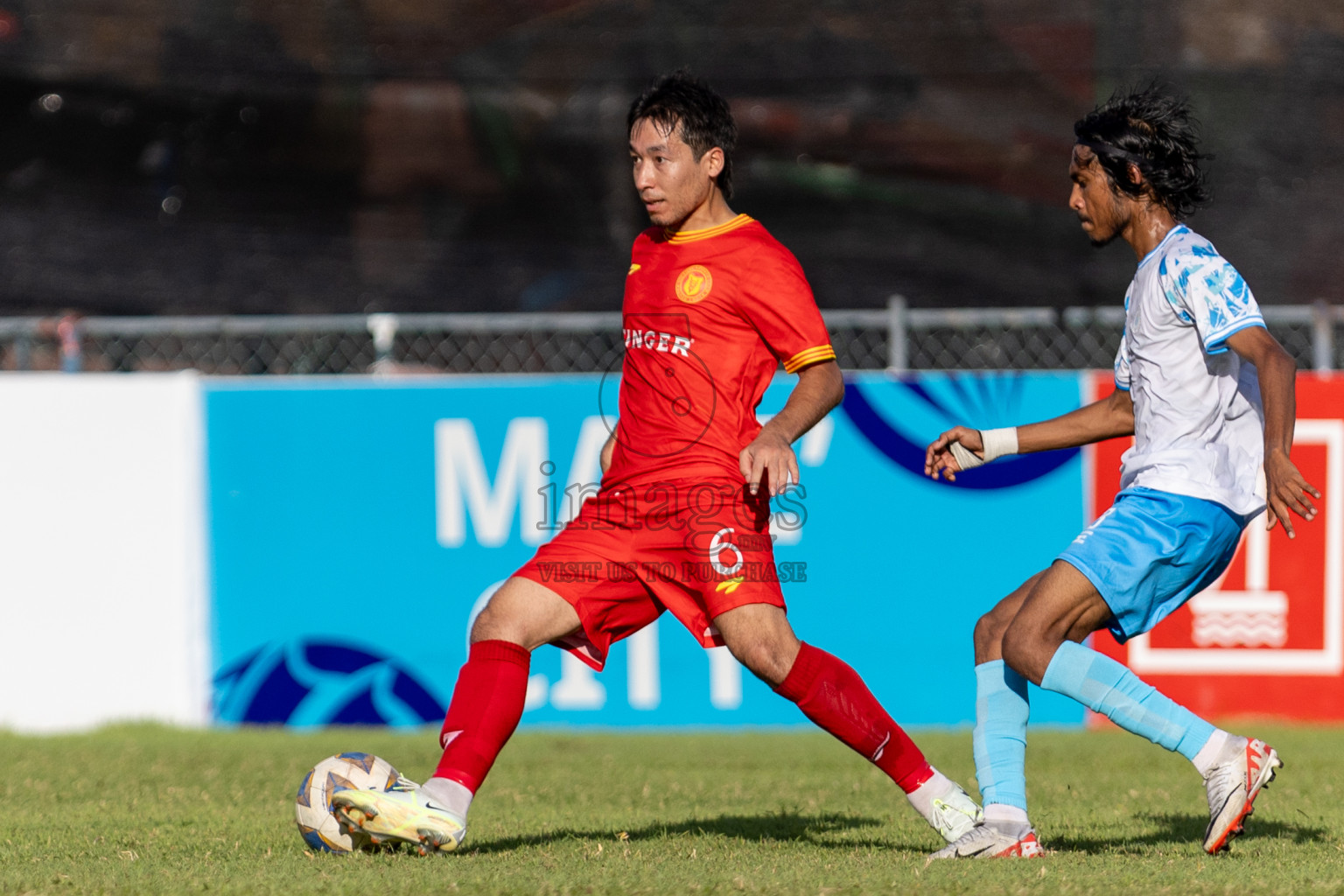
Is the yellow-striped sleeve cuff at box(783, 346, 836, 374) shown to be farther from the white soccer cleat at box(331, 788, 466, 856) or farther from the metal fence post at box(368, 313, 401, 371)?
the metal fence post at box(368, 313, 401, 371)

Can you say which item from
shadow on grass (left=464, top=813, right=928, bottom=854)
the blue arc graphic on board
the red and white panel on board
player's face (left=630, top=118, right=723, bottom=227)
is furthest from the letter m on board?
player's face (left=630, top=118, right=723, bottom=227)

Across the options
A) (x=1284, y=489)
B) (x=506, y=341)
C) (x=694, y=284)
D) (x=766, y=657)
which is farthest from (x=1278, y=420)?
(x=506, y=341)

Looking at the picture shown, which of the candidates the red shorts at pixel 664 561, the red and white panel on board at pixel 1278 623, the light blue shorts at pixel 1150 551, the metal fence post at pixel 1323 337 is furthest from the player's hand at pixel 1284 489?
the metal fence post at pixel 1323 337

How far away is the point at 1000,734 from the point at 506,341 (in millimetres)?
4418

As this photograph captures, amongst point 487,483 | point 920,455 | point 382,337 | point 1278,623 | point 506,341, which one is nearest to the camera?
point 1278,623

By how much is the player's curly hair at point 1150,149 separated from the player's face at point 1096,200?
0.08ft

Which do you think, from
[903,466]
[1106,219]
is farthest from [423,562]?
[1106,219]

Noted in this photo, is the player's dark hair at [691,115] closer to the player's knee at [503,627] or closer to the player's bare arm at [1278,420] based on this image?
the player's knee at [503,627]

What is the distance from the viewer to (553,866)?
12.2 ft

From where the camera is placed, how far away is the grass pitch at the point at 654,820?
136 inches

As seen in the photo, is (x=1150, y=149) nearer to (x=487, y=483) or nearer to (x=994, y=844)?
(x=994, y=844)

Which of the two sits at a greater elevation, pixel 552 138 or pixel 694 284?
pixel 552 138

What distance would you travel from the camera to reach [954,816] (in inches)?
153

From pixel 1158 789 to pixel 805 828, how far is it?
5.08 feet
